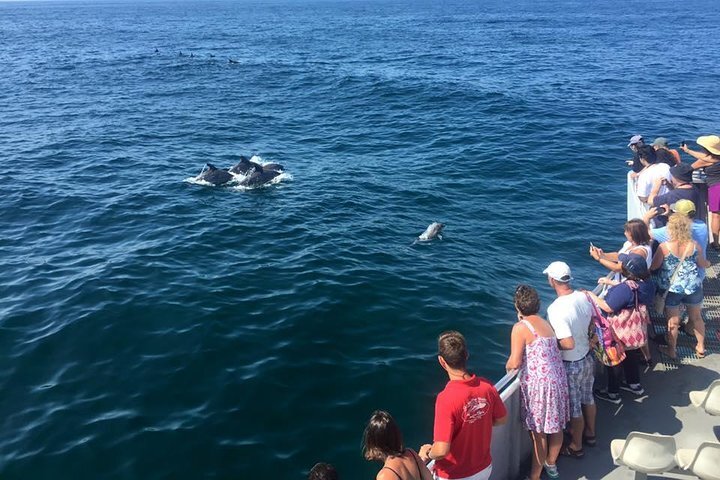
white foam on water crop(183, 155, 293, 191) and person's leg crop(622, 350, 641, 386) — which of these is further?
white foam on water crop(183, 155, 293, 191)

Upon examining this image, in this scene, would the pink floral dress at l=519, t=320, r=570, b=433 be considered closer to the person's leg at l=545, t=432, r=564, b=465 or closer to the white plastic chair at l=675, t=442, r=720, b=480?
the person's leg at l=545, t=432, r=564, b=465

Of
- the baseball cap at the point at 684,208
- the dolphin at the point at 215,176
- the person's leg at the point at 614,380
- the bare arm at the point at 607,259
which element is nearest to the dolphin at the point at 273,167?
the dolphin at the point at 215,176

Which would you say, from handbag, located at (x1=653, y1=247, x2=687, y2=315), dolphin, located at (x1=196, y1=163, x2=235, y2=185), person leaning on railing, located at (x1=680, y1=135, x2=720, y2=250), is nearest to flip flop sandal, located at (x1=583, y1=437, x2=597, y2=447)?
handbag, located at (x1=653, y1=247, x2=687, y2=315)

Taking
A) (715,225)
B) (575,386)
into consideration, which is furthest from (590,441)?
(715,225)

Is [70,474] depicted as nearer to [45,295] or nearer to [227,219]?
[45,295]

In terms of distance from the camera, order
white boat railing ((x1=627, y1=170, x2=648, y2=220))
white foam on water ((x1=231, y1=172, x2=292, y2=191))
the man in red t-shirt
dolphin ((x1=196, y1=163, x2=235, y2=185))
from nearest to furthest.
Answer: the man in red t-shirt → white boat railing ((x1=627, y1=170, x2=648, y2=220)) → white foam on water ((x1=231, y1=172, x2=292, y2=191)) → dolphin ((x1=196, y1=163, x2=235, y2=185))

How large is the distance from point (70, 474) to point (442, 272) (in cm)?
1130

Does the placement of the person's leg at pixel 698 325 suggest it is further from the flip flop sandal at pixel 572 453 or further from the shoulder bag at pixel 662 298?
the flip flop sandal at pixel 572 453

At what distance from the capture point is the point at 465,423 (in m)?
5.63

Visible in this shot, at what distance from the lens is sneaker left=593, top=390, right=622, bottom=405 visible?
8.34 m

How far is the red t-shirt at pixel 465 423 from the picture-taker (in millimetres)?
5566

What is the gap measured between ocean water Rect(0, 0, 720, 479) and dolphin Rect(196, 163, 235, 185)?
95cm

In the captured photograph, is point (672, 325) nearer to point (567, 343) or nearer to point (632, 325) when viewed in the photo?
point (632, 325)

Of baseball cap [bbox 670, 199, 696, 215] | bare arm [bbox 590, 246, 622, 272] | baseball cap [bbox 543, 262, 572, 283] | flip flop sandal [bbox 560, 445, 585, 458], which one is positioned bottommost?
flip flop sandal [bbox 560, 445, 585, 458]
